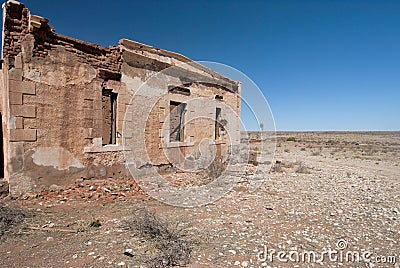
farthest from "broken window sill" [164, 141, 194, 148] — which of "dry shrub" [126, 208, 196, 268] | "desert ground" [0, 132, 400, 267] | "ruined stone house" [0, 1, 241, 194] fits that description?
"dry shrub" [126, 208, 196, 268]

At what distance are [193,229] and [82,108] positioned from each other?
4172 mm

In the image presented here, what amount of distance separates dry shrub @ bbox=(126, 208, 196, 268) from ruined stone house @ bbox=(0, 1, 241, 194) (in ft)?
9.45

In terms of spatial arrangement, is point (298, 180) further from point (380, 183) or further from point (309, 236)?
point (309, 236)

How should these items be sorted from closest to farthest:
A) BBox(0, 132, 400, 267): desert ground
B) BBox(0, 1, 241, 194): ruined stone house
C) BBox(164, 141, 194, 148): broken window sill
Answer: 1. BBox(0, 132, 400, 267): desert ground
2. BBox(0, 1, 241, 194): ruined stone house
3. BBox(164, 141, 194, 148): broken window sill

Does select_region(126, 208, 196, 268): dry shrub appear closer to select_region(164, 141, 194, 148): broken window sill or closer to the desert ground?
the desert ground

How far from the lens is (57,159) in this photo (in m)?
5.86

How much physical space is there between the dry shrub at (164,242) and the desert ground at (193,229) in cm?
1

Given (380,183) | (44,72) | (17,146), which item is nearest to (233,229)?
(17,146)

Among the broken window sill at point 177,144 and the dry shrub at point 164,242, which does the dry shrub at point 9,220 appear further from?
the broken window sill at point 177,144

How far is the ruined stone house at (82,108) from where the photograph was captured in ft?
17.5

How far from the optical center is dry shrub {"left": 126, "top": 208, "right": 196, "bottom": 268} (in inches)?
121

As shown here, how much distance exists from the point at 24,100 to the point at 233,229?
5086 millimetres

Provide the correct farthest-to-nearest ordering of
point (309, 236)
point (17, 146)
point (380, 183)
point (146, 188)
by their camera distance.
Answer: point (380, 183), point (146, 188), point (17, 146), point (309, 236)

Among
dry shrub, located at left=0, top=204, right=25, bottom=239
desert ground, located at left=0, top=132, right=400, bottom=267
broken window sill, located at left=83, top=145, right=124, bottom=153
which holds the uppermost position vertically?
broken window sill, located at left=83, top=145, right=124, bottom=153
